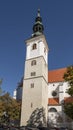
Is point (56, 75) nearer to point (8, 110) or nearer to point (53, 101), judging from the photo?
point (53, 101)

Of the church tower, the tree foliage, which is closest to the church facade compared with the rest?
the church tower

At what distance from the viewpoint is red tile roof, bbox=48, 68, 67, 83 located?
3422 cm

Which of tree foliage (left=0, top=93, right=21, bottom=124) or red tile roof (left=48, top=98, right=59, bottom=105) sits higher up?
red tile roof (left=48, top=98, right=59, bottom=105)

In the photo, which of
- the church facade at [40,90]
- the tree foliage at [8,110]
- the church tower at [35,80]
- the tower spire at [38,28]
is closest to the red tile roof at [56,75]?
the church facade at [40,90]

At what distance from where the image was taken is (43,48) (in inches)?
1335

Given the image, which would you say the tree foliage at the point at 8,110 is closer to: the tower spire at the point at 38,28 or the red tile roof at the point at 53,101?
the red tile roof at the point at 53,101

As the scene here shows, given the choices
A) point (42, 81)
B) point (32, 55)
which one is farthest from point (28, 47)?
point (42, 81)

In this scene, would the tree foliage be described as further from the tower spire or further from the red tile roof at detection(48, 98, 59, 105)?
the tower spire

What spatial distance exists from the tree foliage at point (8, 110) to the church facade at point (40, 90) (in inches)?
45.0

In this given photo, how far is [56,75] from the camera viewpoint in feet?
118

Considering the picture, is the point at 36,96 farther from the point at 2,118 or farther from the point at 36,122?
the point at 2,118

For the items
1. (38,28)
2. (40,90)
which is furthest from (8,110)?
(38,28)

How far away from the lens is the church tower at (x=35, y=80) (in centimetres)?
2745

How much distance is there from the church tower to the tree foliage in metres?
1.14
